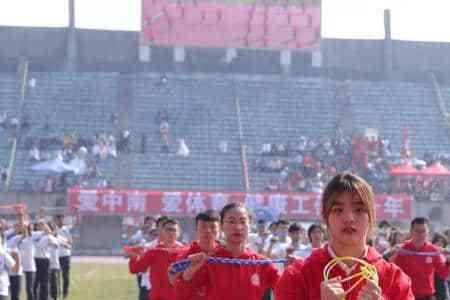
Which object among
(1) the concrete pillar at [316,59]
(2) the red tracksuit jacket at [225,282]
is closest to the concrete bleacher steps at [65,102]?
(1) the concrete pillar at [316,59]

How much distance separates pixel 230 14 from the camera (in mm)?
61906

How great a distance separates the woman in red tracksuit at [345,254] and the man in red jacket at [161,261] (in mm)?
8180

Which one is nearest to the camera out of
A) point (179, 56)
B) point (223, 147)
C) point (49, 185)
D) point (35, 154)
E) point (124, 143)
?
point (49, 185)

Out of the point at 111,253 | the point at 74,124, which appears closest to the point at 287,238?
the point at 111,253

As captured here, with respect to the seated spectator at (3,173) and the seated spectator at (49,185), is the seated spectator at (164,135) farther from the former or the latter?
the seated spectator at (3,173)

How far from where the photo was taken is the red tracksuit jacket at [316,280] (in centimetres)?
484

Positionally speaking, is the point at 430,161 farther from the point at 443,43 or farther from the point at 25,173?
the point at 25,173

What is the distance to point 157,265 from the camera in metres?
13.2

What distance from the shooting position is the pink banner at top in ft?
198

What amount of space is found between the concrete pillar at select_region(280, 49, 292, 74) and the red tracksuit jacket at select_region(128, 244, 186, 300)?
4744 centimetres

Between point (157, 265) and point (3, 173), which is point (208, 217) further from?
point (3, 173)

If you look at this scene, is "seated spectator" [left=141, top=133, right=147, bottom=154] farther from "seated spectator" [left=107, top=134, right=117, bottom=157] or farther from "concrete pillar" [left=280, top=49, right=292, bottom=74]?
"concrete pillar" [left=280, top=49, right=292, bottom=74]

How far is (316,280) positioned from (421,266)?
10901 millimetres

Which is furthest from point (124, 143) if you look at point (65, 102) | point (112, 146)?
point (65, 102)
